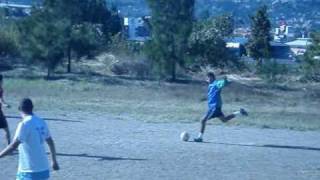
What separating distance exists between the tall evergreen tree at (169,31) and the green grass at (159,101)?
2.33m

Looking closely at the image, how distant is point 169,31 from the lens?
144 feet

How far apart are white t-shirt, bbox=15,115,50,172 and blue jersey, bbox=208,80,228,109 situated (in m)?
9.03

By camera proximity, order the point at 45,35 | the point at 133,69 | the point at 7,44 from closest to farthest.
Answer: the point at 45,35 < the point at 133,69 < the point at 7,44

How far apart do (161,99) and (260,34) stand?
29391 millimetres

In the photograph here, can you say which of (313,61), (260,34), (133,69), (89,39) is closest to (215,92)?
(89,39)

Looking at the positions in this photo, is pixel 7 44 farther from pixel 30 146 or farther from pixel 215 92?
pixel 30 146

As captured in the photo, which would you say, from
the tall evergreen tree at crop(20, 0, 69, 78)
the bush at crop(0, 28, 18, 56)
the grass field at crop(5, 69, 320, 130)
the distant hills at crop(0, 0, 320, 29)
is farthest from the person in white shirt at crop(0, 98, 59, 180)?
the distant hills at crop(0, 0, 320, 29)

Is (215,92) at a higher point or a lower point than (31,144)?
lower

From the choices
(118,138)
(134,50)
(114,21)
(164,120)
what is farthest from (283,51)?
(118,138)

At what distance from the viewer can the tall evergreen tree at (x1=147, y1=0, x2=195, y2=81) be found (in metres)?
43.5

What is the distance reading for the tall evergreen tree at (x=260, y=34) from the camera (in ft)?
206

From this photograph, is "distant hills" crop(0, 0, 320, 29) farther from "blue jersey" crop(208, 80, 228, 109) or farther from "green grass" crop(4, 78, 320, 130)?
"blue jersey" crop(208, 80, 228, 109)

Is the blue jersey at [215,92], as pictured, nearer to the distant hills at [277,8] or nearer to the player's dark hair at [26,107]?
the player's dark hair at [26,107]

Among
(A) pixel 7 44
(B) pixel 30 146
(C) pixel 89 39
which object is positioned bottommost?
(A) pixel 7 44
